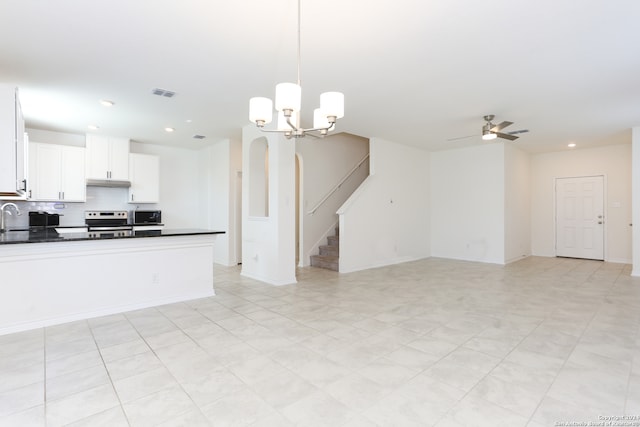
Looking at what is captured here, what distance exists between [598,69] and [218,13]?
150 inches

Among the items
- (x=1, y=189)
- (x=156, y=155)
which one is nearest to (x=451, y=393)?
(x=1, y=189)

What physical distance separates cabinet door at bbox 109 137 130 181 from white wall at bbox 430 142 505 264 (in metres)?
7.08

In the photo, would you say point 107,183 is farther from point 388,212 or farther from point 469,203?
point 469,203

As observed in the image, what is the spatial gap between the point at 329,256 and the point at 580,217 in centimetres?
622

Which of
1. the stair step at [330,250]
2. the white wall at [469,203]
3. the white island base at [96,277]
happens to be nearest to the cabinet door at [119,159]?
the white island base at [96,277]

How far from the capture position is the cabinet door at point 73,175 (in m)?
5.82

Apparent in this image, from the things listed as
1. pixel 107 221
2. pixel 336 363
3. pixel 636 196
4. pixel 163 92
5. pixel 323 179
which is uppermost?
pixel 163 92

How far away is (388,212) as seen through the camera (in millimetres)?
7074

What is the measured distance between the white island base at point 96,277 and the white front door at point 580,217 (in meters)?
8.31

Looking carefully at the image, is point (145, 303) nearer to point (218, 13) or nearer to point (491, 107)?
point (218, 13)

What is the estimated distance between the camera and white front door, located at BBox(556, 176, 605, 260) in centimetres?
747

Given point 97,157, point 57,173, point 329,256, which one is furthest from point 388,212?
point 57,173

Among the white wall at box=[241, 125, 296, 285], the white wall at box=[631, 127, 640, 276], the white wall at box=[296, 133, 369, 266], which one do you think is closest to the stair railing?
the white wall at box=[296, 133, 369, 266]

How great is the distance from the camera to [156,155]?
279 inches
